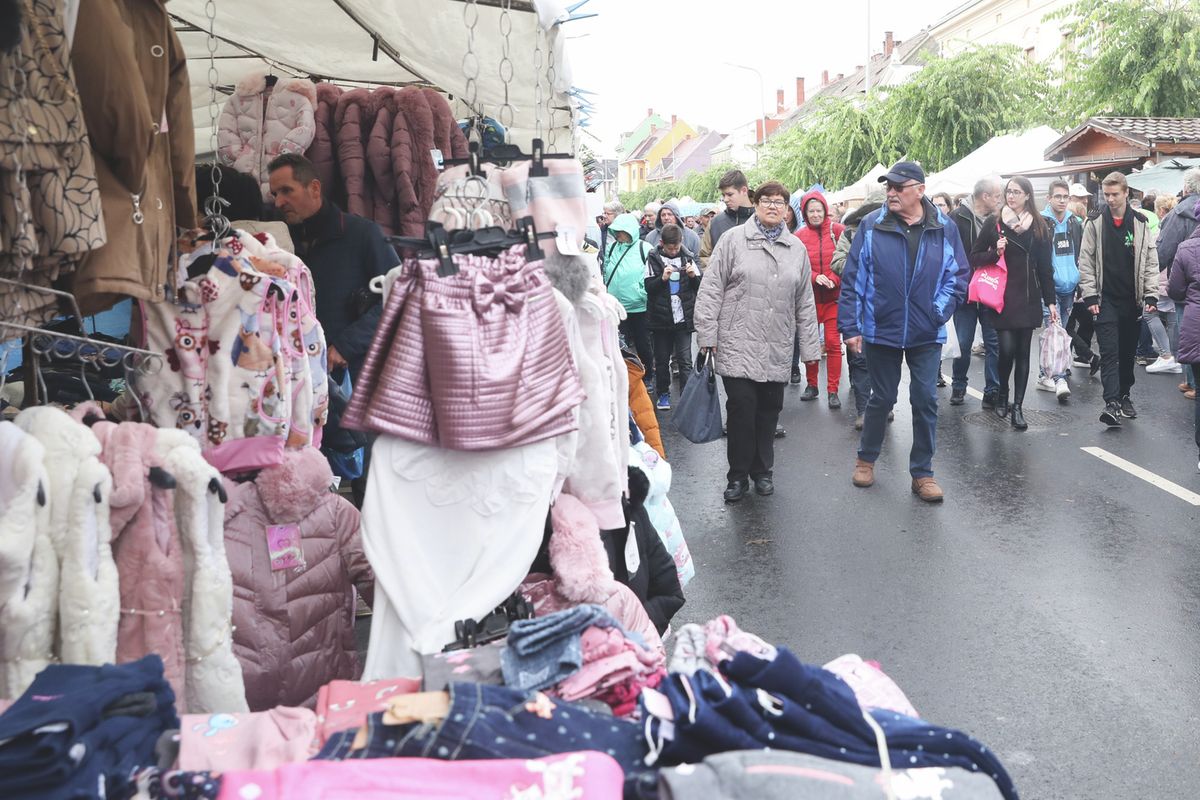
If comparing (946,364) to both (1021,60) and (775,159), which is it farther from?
(775,159)

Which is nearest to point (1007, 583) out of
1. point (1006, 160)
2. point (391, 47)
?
point (391, 47)

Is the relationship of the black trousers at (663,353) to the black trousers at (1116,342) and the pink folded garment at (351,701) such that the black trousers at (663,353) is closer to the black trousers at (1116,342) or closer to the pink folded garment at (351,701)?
the black trousers at (1116,342)

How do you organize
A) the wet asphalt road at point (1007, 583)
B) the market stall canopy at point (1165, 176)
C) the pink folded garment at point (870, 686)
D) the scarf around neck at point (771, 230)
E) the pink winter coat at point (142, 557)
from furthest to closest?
the market stall canopy at point (1165, 176), the scarf around neck at point (771, 230), the wet asphalt road at point (1007, 583), the pink winter coat at point (142, 557), the pink folded garment at point (870, 686)

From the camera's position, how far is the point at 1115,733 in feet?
13.1

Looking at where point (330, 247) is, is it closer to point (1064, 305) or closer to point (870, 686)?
point (870, 686)

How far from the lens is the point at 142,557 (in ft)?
8.43

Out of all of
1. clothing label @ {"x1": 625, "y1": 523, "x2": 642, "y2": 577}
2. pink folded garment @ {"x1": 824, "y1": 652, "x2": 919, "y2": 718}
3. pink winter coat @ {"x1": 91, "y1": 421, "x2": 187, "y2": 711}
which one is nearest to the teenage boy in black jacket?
clothing label @ {"x1": 625, "y1": 523, "x2": 642, "y2": 577}

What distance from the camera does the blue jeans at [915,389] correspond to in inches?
280

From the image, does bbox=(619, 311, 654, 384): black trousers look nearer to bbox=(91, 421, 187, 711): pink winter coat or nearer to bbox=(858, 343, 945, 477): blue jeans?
bbox=(858, 343, 945, 477): blue jeans

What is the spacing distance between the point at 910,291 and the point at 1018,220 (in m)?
2.81

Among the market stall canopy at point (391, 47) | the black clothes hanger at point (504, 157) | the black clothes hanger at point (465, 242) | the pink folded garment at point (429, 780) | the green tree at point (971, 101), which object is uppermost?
the green tree at point (971, 101)

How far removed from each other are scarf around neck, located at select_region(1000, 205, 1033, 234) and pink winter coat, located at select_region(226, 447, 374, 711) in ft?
24.6

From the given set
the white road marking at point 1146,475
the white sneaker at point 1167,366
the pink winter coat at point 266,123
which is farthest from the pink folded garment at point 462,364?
the white sneaker at point 1167,366

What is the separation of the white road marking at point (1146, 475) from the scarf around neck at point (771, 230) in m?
3.19
